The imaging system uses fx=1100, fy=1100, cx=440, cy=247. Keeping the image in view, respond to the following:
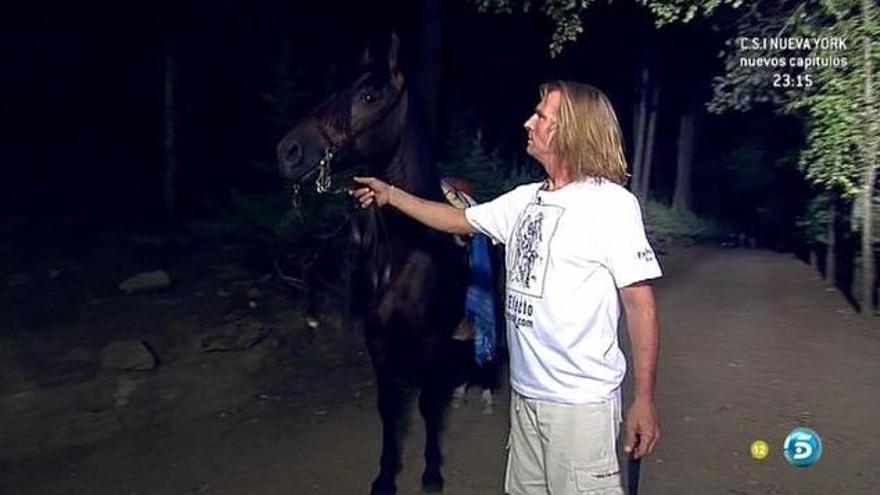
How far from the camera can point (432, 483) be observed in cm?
A: 589

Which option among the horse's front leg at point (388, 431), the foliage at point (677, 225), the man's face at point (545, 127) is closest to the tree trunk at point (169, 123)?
the horse's front leg at point (388, 431)

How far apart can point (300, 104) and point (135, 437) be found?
408cm

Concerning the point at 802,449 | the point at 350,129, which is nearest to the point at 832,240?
the point at 802,449

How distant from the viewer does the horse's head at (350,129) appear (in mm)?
5320

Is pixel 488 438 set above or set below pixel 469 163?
below

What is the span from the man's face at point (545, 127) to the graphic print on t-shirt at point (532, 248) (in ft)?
0.54

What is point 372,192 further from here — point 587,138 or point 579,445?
point 579,445

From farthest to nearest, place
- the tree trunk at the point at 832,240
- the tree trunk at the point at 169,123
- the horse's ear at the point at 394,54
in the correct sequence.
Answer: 1. the tree trunk at the point at 169,123
2. the tree trunk at the point at 832,240
3. the horse's ear at the point at 394,54

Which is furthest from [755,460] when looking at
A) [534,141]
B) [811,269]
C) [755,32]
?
[811,269]

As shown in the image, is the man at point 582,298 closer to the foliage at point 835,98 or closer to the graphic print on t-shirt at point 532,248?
the graphic print on t-shirt at point 532,248

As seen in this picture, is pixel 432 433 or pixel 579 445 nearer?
pixel 579 445

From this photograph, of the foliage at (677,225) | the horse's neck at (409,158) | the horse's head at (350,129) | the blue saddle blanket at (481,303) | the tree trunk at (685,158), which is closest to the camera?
the horse's head at (350,129)

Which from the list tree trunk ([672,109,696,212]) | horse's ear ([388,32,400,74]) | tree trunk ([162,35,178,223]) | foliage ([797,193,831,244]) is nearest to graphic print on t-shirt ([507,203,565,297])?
horse's ear ([388,32,400,74])

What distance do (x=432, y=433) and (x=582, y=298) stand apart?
2776mm
